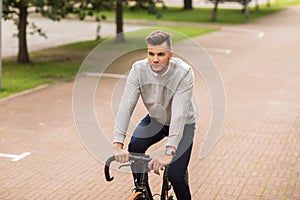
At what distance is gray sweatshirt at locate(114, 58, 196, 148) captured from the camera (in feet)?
14.9

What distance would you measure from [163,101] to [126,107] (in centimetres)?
29

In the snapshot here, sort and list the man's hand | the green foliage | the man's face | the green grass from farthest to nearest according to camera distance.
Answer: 1. the green foliage
2. the green grass
3. the man's face
4. the man's hand

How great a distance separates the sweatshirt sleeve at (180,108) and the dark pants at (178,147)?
0.96 feet

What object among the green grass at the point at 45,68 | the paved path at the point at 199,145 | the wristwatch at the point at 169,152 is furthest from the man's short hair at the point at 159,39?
the green grass at the point at 45,68

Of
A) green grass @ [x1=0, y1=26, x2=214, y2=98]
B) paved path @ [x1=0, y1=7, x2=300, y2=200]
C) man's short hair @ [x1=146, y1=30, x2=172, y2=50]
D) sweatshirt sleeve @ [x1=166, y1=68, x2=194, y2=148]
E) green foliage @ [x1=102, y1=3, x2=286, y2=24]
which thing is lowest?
paved path @ [x1=0, y1=7, x2=300, y2=200]

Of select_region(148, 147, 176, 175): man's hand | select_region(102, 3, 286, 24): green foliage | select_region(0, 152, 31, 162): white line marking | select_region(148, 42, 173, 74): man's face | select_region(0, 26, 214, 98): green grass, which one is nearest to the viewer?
select_region(148, 147, 176, 175): man's hand

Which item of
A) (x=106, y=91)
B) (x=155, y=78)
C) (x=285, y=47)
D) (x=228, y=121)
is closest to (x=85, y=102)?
(x=155, y=78)

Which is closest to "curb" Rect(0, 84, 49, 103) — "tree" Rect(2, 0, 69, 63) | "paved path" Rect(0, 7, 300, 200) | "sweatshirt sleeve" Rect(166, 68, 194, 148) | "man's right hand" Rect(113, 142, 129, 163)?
"paved path" Rect(0, 7, 300, 200)

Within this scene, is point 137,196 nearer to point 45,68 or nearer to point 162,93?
point 162,93

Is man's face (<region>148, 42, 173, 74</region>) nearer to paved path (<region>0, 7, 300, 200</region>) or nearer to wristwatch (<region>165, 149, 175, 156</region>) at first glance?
wristwatch (<region>165, 149, 175, 156</region>)

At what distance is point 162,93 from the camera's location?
4617 millimetres

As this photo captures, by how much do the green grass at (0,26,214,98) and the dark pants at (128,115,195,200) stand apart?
20.0ft

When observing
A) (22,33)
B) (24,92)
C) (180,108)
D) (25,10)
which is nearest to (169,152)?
(180,108)

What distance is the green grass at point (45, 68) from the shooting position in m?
13.7
